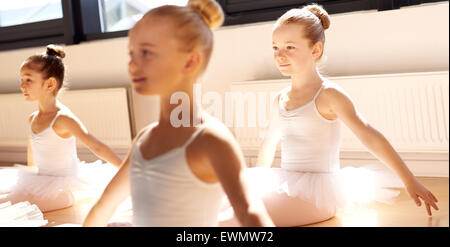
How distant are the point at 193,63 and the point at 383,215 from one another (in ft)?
3.30

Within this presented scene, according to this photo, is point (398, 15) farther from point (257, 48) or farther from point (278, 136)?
point (278, 136)

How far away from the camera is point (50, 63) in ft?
5.60

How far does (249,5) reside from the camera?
254cm

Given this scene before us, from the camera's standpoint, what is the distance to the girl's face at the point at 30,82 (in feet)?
5.53

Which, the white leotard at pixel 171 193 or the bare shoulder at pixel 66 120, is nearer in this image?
the white leotard at pixel 171 193

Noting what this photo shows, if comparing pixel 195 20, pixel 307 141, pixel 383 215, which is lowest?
pixel 383 215

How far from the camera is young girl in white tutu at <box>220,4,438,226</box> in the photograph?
1.36 m

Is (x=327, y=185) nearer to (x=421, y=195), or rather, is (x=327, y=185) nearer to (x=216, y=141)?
(x=421, y=195)

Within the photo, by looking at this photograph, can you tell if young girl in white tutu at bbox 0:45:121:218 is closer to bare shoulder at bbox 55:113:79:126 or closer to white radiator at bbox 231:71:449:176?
bare shoulder at bbox 55:113:79:126

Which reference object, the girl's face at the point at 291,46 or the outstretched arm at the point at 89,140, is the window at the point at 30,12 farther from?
the girl's face at the point at 291,46

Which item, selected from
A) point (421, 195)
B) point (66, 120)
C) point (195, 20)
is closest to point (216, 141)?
point (195, 20)

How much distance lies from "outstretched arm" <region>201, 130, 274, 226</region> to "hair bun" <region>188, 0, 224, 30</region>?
150mm

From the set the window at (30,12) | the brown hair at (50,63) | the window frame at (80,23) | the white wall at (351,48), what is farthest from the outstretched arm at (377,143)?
the window at (30,12)
